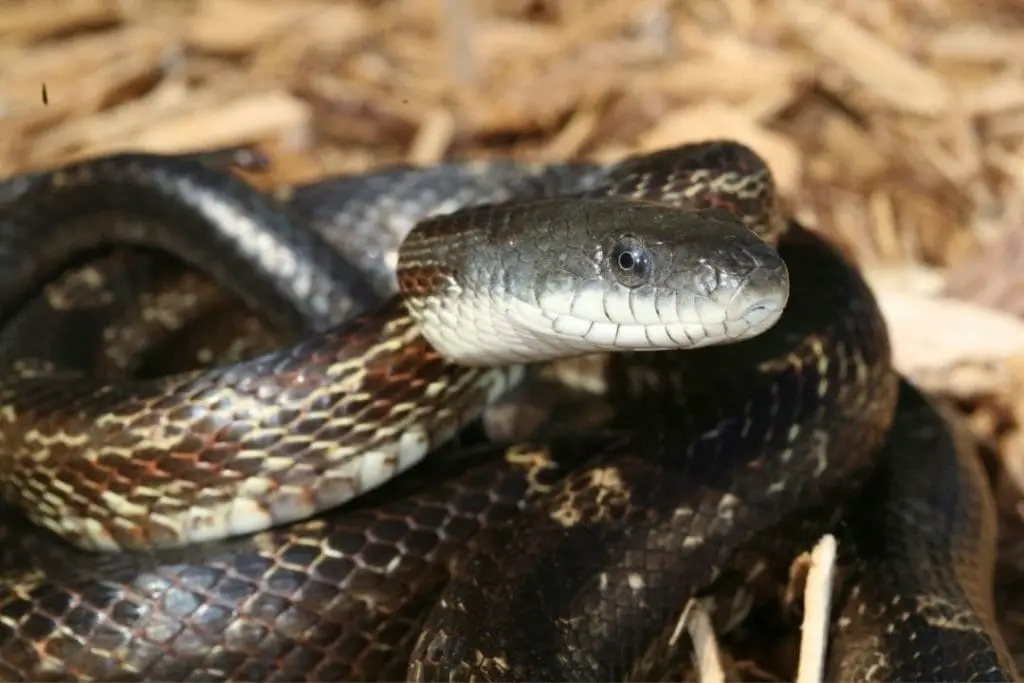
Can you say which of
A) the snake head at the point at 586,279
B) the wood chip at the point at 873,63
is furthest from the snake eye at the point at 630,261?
the wood chip at the point at 873,63

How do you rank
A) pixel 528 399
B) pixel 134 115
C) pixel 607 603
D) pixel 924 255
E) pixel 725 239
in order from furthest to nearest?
1. pixel 134 115
2. pixel 924 255
3. pixel 528 399
4. pixel 607 603
5. pixel 725 239

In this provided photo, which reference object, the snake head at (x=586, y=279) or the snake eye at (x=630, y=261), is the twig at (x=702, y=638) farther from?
the snake eye at (x=630, y=261)

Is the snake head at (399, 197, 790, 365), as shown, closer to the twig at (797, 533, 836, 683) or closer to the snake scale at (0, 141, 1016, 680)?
the snake scale at (0, 141, 1016, 680)

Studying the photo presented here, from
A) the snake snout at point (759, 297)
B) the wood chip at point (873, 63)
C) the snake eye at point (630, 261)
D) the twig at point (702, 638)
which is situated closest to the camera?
the snake snout at point (759, 297)

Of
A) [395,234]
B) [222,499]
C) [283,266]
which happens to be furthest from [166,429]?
[395,234]

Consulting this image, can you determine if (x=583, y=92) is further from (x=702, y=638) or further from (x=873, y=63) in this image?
(x=702, y=638)

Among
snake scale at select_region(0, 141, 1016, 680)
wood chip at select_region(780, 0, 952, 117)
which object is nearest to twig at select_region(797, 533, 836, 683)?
snake scale at select_region(0, 141, 1016, 680)

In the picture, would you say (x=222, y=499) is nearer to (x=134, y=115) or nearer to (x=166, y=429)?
(x=166, y=429)
